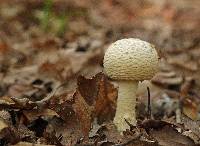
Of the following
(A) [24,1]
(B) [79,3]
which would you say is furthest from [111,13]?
(A) [24,1]

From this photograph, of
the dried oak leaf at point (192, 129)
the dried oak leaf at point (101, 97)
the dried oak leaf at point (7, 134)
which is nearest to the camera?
the dried oak leaf at point (7, 134)

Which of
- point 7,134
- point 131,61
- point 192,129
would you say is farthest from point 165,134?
point 7,134

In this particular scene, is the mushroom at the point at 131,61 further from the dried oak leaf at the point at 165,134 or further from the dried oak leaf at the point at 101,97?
the dried oak leaf at the point at 165,134

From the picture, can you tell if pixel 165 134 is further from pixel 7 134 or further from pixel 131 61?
pixel 7 134

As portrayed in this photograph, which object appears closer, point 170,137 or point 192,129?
point 170,137

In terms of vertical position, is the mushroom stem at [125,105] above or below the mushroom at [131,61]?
below

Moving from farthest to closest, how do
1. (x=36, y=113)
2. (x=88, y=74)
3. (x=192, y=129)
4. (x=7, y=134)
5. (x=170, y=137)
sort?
(x=88, y=74)
(x=36, y=113)
(x=192, y=129)
(x=170, y=137)
(x=7, y=134)

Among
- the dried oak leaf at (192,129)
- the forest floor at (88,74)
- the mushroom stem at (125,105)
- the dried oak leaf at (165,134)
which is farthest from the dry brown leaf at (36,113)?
the dried oak leaf at (192,129)
